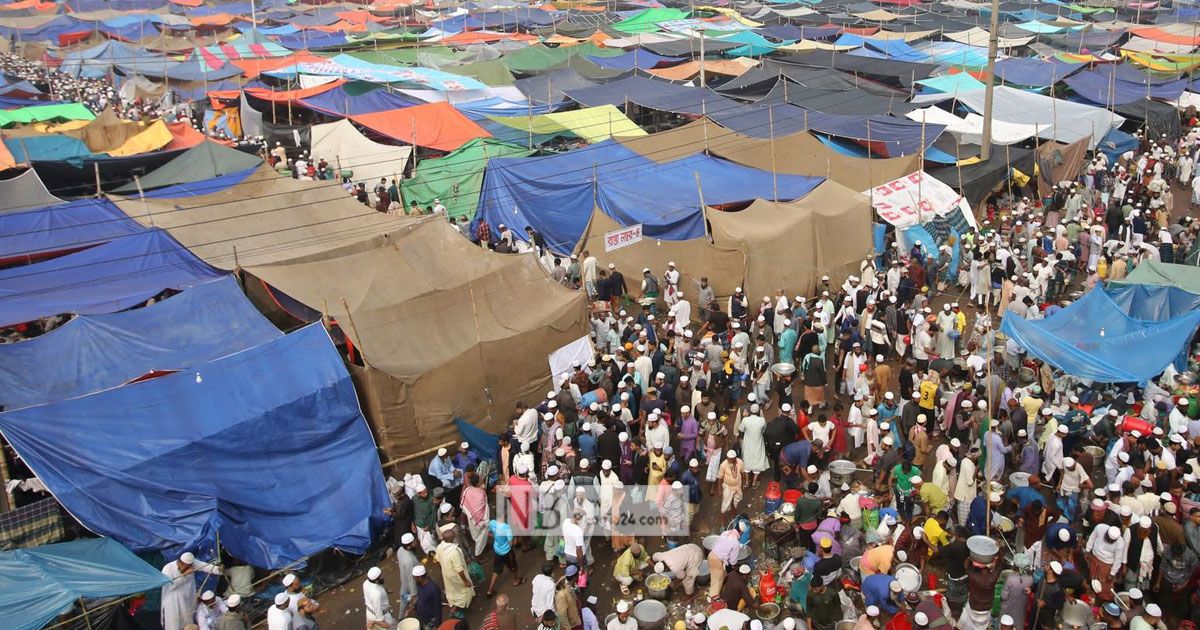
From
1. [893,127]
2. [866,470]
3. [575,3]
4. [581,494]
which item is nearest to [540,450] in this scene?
[581,494]

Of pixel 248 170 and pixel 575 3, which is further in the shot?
pixel 575 3

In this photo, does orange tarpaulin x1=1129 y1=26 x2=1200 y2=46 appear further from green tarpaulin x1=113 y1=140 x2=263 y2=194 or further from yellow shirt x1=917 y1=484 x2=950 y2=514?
green tarpaulin x1=113 y1=140 x2=263 y2=194

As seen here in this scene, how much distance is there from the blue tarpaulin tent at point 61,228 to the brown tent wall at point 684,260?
7453 mm

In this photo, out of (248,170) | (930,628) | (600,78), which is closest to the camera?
(930,628)

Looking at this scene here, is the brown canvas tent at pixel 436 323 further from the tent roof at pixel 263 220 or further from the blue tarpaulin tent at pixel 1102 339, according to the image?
the blue tarpaulin tent at pixel 1102 339

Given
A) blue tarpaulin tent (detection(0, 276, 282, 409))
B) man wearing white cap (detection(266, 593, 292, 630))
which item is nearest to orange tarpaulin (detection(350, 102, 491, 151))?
blue tarpaulin tent (detection(0, 276, 282, 409))

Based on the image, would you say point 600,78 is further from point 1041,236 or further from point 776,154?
point 1041,236

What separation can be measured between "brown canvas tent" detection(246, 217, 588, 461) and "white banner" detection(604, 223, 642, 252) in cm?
234

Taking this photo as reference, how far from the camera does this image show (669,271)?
14.5 m

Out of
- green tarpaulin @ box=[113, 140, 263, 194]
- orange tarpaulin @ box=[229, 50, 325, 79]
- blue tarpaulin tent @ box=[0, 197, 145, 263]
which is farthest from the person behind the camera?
orange tarpaulin @ box=[229, 50, 325, 79]

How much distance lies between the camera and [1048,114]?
896 inches

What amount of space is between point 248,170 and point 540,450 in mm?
10535

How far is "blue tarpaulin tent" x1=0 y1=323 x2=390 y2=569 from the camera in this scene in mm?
8500

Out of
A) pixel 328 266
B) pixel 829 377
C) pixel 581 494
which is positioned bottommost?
pixel 829 377
